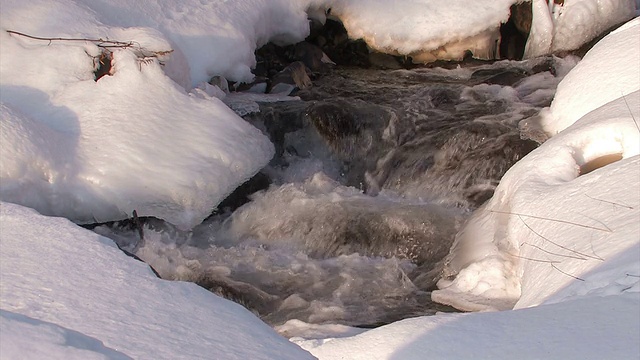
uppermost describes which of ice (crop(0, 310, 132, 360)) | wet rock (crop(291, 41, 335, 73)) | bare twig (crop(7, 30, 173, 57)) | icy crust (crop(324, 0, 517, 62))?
icy crust (crop(324, 0, 517, 62))

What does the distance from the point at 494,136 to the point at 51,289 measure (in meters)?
4.72

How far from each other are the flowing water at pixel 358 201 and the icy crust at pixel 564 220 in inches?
17.1

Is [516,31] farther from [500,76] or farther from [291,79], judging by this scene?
[291,79]

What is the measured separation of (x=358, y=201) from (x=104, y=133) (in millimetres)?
1993

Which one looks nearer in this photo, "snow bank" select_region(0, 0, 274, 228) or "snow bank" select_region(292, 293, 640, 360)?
"snow bank" select_region(292, 293, 640, 360)

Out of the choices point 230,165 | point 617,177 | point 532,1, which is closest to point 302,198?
point 230,165

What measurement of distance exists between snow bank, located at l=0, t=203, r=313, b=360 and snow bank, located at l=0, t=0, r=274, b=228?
7.55ft

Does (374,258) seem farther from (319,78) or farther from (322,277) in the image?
A: (319,78)

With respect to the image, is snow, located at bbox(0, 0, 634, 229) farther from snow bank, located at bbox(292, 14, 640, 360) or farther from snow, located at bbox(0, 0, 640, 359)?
snow bank, located at bbox(292, 14, 640, 360)

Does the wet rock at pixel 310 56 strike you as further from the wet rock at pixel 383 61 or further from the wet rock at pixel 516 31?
the wet rock at pixel 516 31

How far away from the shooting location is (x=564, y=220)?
3.72 metres

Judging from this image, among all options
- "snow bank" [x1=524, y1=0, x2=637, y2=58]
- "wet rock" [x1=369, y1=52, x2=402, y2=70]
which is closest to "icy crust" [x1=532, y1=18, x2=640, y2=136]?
"snow bank" [x1=524, y1=0, x2=637, y2=58]

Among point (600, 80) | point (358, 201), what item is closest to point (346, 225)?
point (358, 201)

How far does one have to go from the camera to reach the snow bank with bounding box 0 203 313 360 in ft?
6.13
